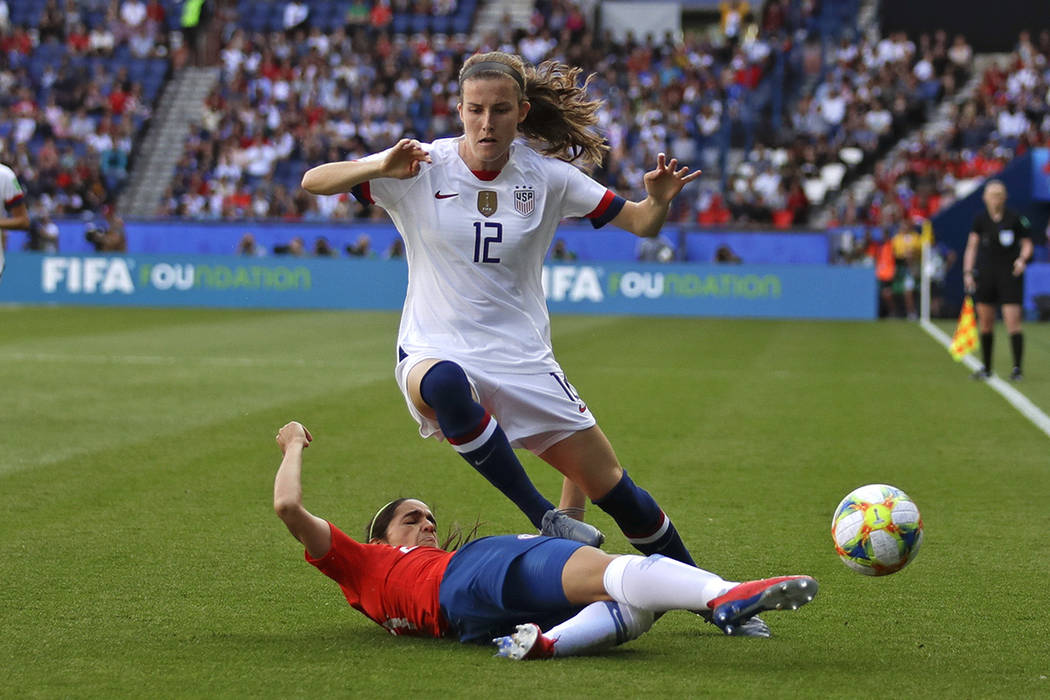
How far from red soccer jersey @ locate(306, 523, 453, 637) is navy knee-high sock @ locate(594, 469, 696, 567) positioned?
0.67 m

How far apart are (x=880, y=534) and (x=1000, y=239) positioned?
1096cm

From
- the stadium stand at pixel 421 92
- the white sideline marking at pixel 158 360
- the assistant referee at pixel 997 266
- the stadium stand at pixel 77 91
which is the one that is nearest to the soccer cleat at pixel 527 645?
the white sideline marking at pixel 158 360

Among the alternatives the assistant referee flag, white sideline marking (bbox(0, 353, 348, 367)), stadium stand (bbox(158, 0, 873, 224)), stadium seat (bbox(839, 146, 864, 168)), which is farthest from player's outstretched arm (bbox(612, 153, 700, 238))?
stadium seat (bbox(839, 146, 864, 168))

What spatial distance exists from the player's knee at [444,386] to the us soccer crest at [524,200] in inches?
24.9

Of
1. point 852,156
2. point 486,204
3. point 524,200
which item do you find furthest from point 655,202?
point 852,156

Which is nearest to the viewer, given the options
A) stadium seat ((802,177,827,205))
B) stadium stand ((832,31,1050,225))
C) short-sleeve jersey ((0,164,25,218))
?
short-sleeve jersey ((0,164,25,218))

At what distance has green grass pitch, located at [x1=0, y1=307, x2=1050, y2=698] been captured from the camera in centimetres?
425

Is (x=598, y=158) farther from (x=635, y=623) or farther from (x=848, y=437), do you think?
(x=848, y=437)

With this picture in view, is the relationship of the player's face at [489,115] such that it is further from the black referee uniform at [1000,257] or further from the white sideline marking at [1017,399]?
the black referee uniform at [1000,257]

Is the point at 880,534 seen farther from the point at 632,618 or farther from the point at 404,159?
the point at 404,159

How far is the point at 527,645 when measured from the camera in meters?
4.32

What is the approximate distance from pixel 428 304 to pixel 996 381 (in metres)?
11.2

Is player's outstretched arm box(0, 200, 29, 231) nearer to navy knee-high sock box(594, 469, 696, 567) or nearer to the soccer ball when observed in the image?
navy knee-high sock box(594, 469, 696, 567)

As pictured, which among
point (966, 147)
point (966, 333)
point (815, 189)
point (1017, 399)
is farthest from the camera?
point (815, 189)
